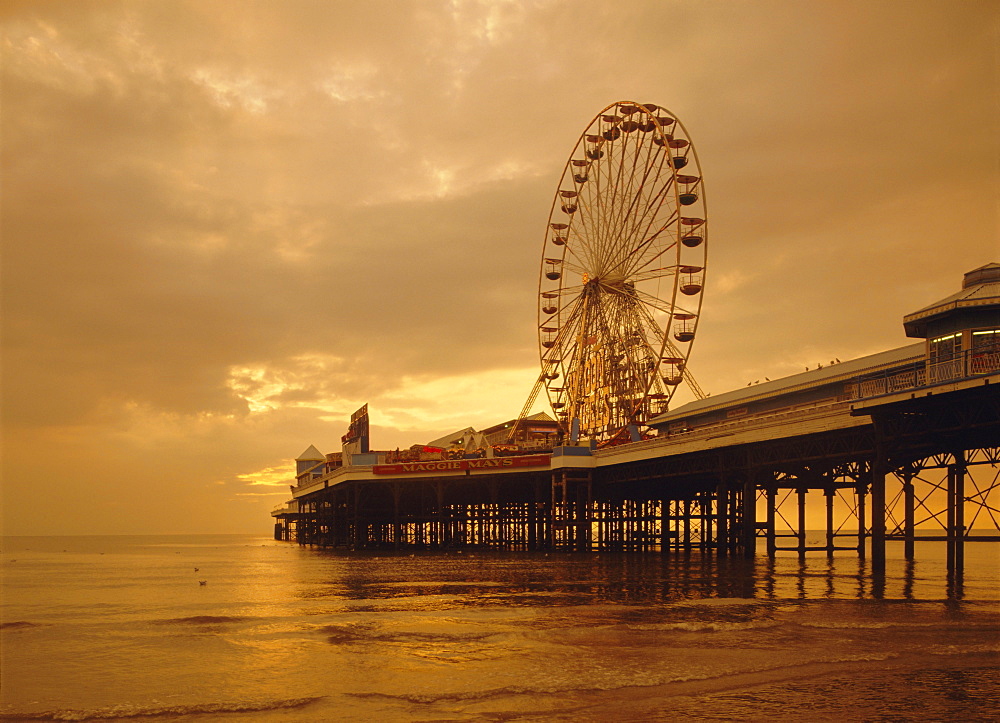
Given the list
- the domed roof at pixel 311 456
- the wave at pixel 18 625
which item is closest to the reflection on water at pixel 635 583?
the wave at pixel 18 625

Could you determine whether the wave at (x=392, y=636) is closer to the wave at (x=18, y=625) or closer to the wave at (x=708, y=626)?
the wave at (x=708, y=626)

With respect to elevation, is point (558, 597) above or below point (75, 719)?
below

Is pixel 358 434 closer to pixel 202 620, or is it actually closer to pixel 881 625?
pixel 202 620

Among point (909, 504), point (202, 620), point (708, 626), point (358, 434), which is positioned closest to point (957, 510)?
point (909, 504)

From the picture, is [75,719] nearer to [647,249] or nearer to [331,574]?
[331,574]

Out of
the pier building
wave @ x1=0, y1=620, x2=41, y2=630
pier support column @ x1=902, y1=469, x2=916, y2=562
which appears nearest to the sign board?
the pier building

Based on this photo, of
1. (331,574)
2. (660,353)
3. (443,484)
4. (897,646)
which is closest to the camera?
(897,646)

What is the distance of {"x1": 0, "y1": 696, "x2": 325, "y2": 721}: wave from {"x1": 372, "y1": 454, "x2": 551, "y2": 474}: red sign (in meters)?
63.3

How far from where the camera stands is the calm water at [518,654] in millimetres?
16828

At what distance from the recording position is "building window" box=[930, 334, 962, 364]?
39812mm

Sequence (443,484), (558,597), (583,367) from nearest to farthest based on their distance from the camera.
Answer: (558,597) → (583,367) → (443,484)

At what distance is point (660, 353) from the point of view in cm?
6944

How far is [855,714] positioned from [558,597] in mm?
21262

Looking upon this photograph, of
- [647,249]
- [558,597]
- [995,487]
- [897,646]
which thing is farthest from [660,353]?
[897,646]
